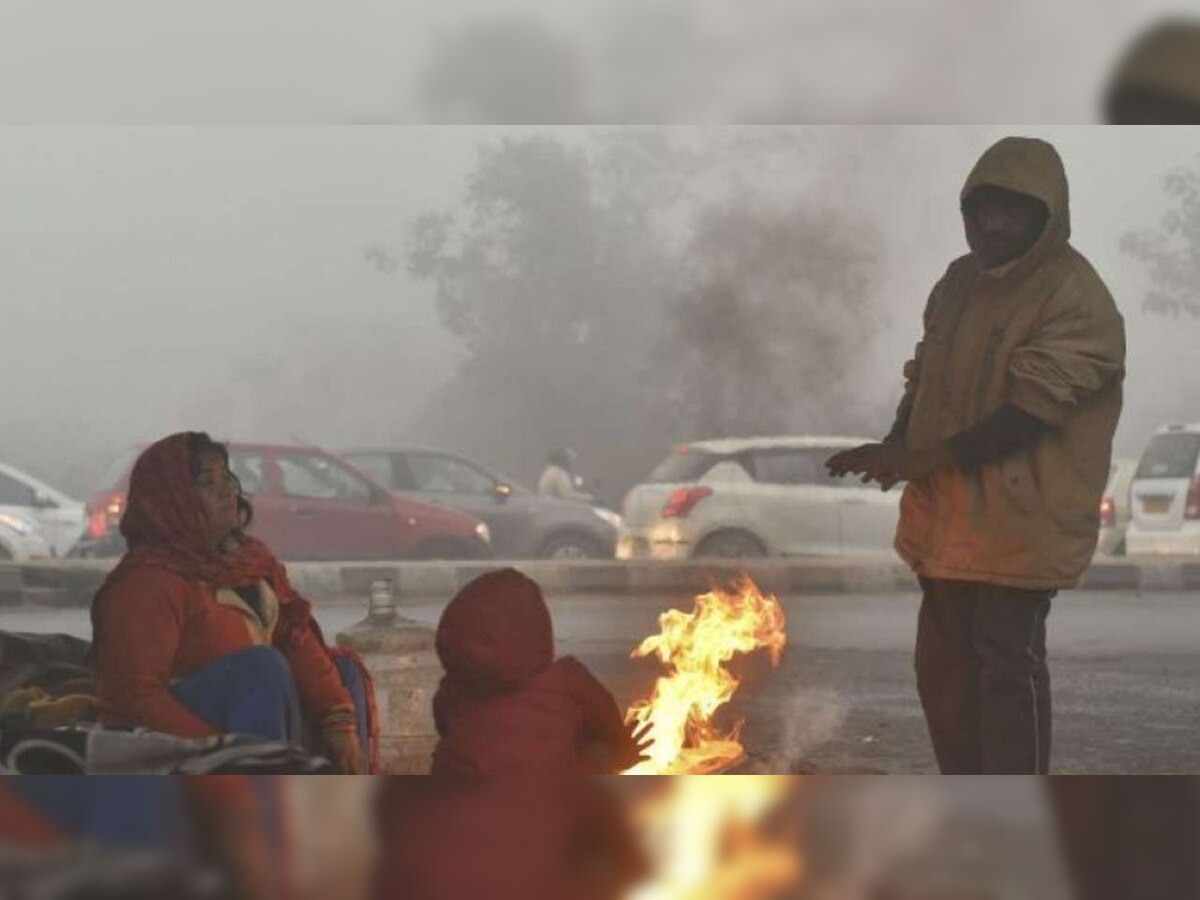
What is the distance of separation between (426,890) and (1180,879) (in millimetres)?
1868

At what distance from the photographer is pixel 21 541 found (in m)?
4.85

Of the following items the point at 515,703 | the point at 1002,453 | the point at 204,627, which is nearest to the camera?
the point at 515,703

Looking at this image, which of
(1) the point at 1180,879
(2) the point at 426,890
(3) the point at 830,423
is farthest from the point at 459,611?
(1) the point at 1180,879

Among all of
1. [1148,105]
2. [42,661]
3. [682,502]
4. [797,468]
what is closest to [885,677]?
[797,468]

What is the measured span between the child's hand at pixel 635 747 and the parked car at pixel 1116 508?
1.34m

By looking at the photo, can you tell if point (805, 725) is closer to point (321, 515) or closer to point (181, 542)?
point (321, 515)

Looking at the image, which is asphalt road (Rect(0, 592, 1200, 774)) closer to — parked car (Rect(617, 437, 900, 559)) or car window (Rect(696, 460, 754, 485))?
parked car (Rect(617, 437, 900, 559))

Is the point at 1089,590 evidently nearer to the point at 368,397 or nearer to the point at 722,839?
the point at 722,839

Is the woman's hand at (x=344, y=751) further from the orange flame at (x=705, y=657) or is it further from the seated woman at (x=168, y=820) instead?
the orange flame at (x=705, y=657)

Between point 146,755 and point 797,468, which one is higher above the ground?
point 797,468

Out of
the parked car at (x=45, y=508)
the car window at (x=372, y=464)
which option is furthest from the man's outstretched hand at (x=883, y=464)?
the parked car at (x=45, y=508)

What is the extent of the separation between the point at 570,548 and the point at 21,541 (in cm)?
157

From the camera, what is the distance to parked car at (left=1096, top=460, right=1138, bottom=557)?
4602 millimetres

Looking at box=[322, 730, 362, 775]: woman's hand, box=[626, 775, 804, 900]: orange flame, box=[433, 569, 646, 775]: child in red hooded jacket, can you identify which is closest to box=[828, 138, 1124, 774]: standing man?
box=[626, 775, 804, 900]: orange flame
